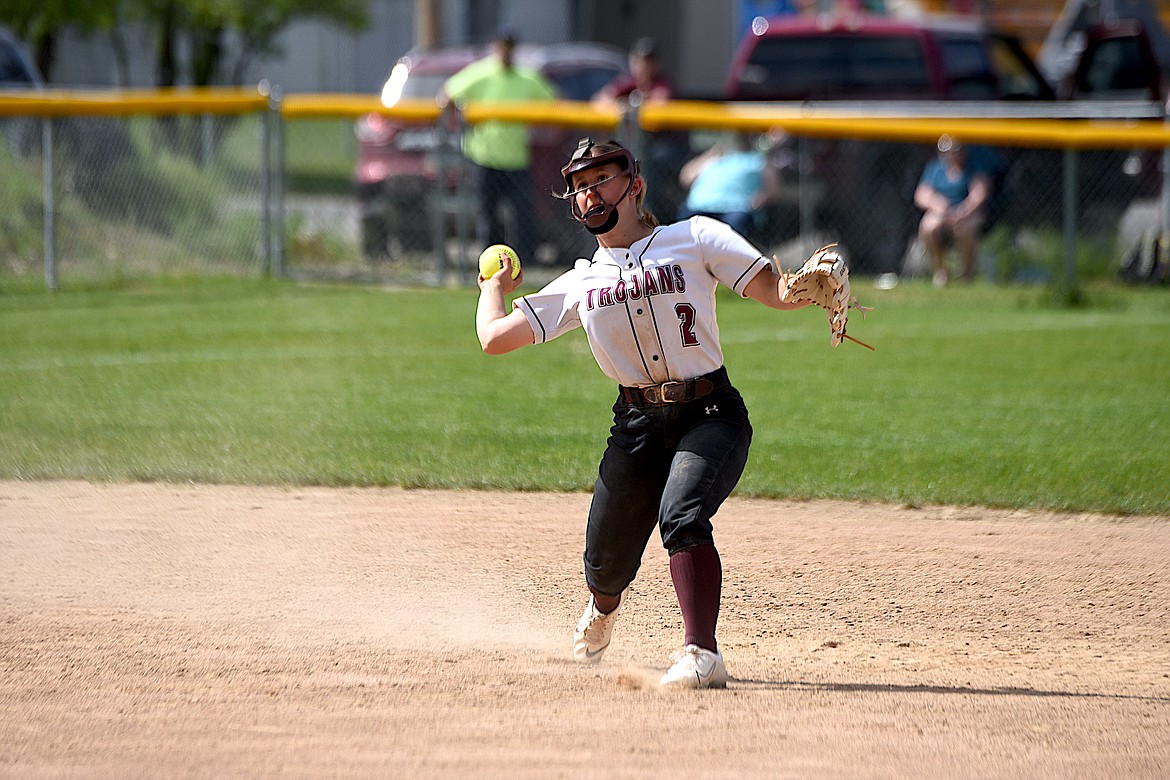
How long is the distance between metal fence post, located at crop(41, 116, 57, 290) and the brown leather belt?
1117cm

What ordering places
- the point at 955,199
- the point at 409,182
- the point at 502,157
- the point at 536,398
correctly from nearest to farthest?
1. the point at 536,398
2. the point at 955,199
3. the point at 502,157
4. the point at 409,182

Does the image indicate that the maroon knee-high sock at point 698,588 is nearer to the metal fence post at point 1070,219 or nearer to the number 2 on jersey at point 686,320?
the number 2 on jersey at point 686,320

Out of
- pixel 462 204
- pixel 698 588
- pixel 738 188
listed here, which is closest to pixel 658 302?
pixel 698 588

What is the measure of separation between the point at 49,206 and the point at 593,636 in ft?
36.3

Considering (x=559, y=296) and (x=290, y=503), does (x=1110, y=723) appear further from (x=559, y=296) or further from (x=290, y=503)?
(x=290, y=503)

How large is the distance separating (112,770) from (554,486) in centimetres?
383

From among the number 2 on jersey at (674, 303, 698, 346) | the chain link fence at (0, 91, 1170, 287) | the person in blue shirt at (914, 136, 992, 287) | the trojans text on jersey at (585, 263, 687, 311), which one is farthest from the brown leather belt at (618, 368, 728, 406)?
the person in blue shirt at (914, 136, 992, 287)

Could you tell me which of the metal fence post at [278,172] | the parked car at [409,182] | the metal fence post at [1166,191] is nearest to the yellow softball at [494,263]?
the parked car at [409,182]

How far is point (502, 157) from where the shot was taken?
14.6 metres

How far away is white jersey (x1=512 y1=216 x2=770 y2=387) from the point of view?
14.7 feet

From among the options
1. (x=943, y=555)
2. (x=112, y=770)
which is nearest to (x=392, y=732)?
(x=112, y=770)

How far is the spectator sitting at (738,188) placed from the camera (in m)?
13.8

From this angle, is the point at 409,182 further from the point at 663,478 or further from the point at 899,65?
the point at 663,478

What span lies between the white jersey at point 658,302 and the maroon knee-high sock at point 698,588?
0.55 m
